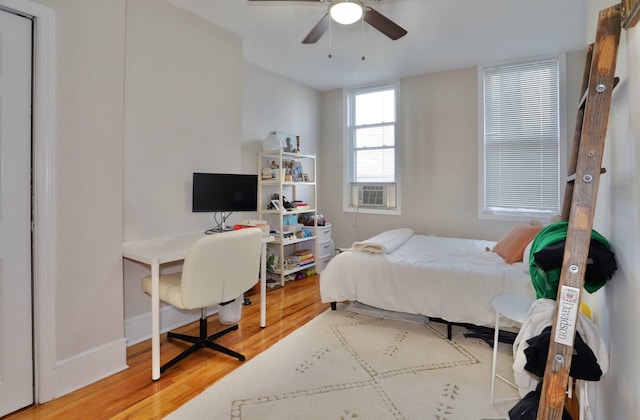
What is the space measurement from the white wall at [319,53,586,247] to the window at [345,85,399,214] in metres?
0.15

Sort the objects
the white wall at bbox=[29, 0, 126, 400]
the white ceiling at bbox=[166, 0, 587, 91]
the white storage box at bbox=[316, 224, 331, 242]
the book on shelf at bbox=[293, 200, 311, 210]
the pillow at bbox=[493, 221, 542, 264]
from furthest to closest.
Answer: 1. the white storage box at bbox=[316, 224, 331, 242]
2. the book on shelf at bbox=[293, 200, 311, 210]
3. the white ceiling at bbox=[166, 0, 587, 91]
4. the pillow at bbox=[493, 221, 542, 264]
5. the white wall at bbox=[29, 0, 126, 400]

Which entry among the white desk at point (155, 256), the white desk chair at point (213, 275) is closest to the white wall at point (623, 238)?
the white desk chair at point (213, 275)

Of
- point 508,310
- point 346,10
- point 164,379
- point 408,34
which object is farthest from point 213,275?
point 408,34

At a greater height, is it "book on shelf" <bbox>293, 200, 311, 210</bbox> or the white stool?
"book on shelf" <bbox>293, 200, 311, 210</bbox>

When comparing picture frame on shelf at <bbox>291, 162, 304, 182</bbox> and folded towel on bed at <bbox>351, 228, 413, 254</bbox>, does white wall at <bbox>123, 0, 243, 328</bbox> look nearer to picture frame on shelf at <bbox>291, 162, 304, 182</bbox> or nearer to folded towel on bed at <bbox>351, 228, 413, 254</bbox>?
picture frame on shelf at <bbox>291, 162, 304, 182</bbox>

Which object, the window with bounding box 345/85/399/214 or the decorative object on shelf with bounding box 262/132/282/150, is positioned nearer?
the decorative object on shelf with bounding box 262/132/282/150

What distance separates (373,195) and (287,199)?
127cm

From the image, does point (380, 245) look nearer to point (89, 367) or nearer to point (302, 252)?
point (302, 252)

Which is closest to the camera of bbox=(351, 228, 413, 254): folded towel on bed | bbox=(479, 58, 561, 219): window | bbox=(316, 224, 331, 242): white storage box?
bbox=(351, 228, 413, 254): folded towel on bed

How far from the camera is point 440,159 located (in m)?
4.33

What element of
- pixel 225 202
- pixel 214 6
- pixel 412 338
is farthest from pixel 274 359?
pixel 214 6

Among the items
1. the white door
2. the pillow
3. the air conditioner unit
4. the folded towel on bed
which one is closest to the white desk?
the white door

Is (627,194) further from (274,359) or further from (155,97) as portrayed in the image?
(155,97)

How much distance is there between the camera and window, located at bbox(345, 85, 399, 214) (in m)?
4.69
